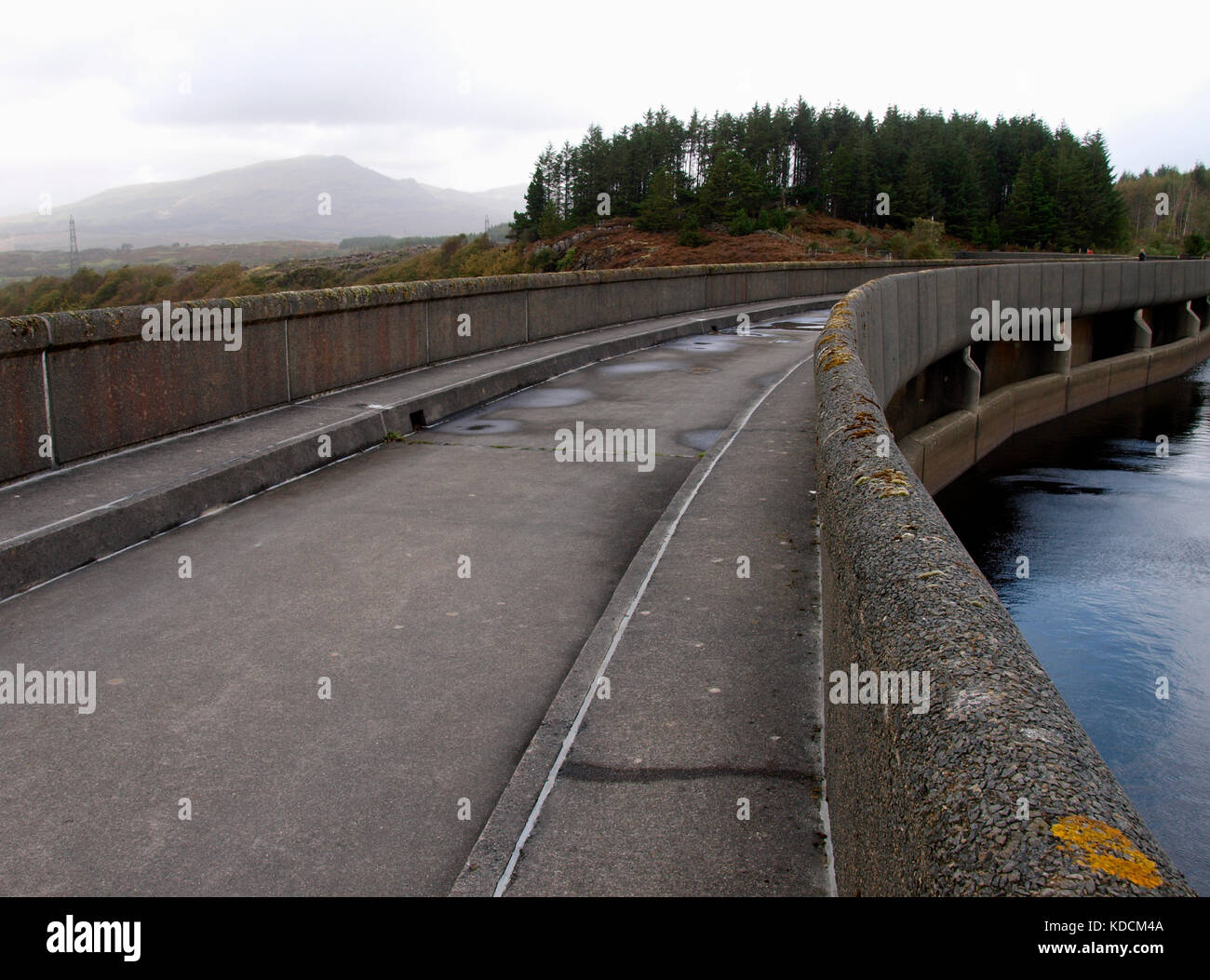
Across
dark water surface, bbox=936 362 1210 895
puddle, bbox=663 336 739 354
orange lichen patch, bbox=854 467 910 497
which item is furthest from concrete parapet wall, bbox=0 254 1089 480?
orange lichen patch, bbox=854 467 910 497

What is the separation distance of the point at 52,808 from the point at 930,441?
1627 cm

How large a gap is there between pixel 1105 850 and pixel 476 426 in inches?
389

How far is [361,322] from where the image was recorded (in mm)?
11977

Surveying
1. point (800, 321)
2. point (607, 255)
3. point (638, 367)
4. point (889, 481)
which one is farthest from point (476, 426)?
point (607, 255)

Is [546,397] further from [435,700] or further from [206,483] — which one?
[435,700]

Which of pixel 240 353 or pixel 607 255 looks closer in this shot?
pixel 240 353

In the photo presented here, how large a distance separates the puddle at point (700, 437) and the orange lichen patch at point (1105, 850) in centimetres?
841

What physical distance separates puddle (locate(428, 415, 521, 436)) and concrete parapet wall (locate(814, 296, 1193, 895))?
752 cm

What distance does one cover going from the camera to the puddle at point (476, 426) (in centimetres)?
1089

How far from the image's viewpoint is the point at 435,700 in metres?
4.70

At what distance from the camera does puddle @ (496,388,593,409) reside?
492 inches

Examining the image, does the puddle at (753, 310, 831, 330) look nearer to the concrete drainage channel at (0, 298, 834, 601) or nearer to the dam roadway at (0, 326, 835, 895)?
the concrete drainage channel at (0, 298, 834, 601)

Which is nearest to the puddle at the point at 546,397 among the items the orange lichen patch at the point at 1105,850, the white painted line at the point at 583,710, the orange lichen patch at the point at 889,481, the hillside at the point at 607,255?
the white painted line at the point at 583,710
